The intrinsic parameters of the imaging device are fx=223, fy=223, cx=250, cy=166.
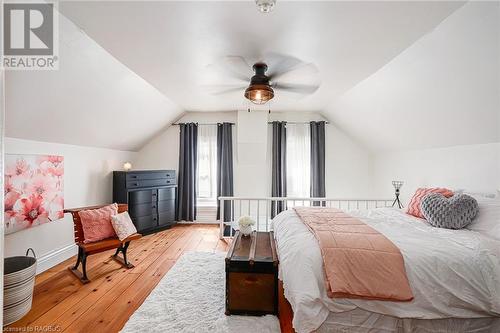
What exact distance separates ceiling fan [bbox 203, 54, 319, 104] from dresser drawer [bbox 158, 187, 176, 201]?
2695 mm

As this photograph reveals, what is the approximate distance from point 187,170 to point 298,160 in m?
2.44

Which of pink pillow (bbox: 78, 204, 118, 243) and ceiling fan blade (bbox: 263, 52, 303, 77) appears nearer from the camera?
ceiling fan blade (bbox: 263, 52, 303, 77)

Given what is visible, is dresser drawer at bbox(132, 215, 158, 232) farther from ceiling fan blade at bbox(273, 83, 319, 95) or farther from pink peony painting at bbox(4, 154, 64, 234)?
ceiling fan blade at bbox(273, 83, 319, 95)

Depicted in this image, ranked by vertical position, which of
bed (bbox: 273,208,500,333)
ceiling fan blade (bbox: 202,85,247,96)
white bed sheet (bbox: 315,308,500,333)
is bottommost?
white bed sheet (bbox: 315,308,500,333)

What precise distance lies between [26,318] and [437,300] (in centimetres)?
331

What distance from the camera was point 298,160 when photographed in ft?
16.0

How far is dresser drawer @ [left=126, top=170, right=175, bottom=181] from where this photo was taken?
400 cm

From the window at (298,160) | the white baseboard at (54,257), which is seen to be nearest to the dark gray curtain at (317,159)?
the window at (298,160)

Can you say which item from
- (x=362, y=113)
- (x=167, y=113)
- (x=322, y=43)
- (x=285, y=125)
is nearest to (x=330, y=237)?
(x=322, y=43)

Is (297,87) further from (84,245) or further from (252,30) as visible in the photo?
(84,245)

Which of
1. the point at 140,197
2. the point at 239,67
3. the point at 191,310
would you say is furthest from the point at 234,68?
the point at 140,197

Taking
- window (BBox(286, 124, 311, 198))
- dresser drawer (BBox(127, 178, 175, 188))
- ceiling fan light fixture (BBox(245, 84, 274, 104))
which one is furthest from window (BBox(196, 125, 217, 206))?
ceiling fan light fixture (BBox(245, 84, 274, 104))

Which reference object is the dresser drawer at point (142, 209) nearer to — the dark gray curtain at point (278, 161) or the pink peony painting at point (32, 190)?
the pink peony painting at point (32, 190)

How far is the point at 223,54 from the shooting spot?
2.34 metres
